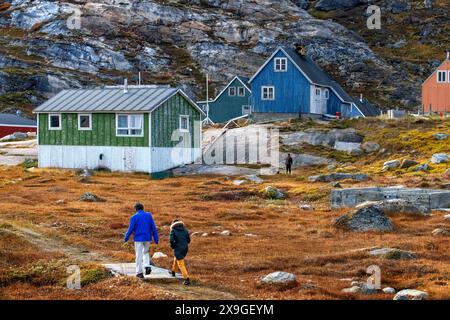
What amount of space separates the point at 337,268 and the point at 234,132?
39485 mm

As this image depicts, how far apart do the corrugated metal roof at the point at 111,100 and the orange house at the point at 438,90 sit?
125 feet

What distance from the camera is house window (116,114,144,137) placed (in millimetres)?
47688

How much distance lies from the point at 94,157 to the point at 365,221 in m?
27.7

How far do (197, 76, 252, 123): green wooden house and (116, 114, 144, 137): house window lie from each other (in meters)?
37.4

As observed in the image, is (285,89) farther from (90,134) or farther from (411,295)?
(411,295)

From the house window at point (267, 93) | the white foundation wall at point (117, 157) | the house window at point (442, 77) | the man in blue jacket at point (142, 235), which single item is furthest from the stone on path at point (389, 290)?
the house window at point (442, 77)

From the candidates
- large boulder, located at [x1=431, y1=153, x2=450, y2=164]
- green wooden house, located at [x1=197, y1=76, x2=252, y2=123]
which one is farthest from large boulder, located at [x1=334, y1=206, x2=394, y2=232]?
green wooden house, located at [x1=197, y1=76, x2=252, y2=123]

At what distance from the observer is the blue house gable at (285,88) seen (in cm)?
6681

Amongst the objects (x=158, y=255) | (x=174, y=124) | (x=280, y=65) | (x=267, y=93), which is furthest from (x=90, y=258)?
(x=267, y=93)

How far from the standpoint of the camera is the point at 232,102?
86562 millimetres

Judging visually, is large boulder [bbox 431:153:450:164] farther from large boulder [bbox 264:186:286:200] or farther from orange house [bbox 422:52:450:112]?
orange house [bbox 422:52:450:112]

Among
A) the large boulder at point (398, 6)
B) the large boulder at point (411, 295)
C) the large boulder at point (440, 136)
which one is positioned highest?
the large boulder at point (398, 6)

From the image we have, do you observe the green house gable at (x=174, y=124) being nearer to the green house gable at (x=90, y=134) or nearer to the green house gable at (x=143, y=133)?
the green house gable at (x=143, y=133)
